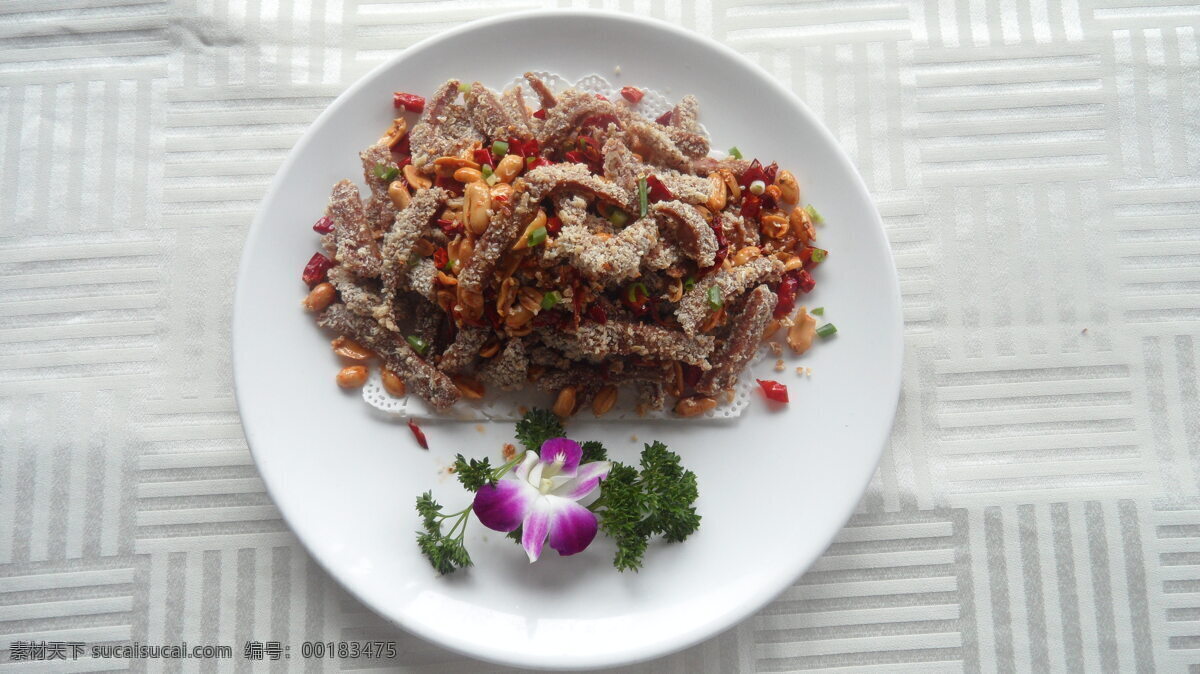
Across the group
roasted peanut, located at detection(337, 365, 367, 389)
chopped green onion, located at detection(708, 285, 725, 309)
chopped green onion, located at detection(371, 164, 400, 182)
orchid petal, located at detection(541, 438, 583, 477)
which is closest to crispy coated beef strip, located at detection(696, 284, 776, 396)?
chopped green onion, located at detection(708, 285, 725, 309)

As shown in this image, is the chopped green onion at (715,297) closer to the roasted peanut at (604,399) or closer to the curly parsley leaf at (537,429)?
the roasted peanut at (604,399)

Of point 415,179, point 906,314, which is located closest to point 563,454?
point 415,179

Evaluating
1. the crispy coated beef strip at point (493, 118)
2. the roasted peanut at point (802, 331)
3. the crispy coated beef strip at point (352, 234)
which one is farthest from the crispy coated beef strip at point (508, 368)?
the roasted peanut at point (802, 331)

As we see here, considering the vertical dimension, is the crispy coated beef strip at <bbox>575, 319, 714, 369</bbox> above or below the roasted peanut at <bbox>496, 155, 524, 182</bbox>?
below

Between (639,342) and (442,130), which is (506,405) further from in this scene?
(442,130)

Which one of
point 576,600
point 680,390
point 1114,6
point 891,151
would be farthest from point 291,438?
point 1114,6

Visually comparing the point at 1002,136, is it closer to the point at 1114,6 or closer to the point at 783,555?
→ the point at 1114,6

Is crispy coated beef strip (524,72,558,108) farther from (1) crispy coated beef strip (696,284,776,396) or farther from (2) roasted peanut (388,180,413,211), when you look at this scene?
(1) crispy coated beef strip (696,284,776,396)
